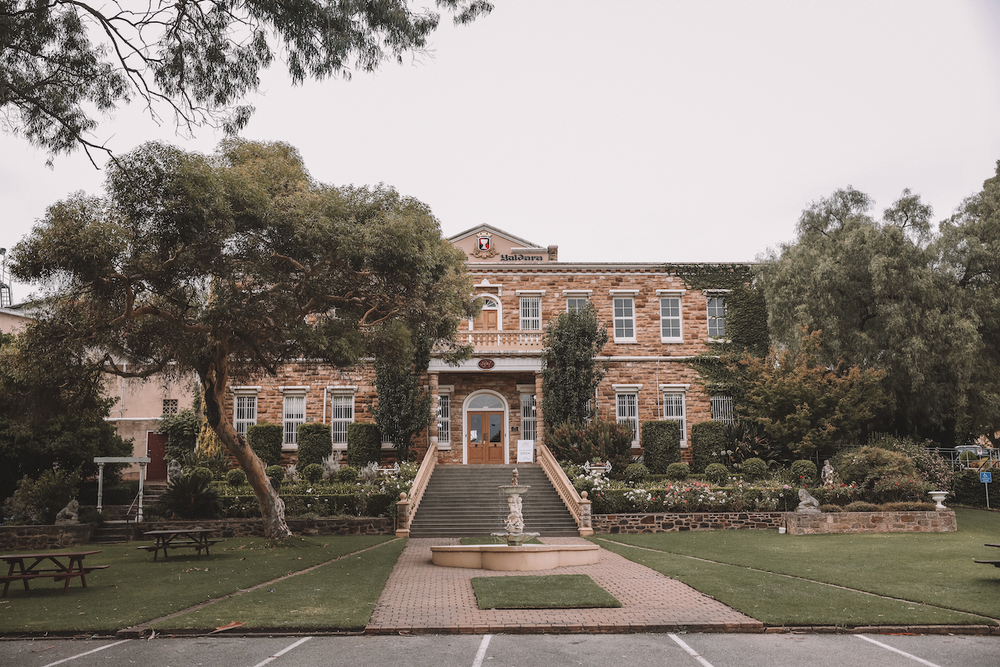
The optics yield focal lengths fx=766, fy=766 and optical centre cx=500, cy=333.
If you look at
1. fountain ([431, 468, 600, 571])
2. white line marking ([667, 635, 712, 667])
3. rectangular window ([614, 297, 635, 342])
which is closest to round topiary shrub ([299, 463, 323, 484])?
fountain ([431, 468, 600, 571])

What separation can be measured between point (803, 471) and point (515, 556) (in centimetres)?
1298

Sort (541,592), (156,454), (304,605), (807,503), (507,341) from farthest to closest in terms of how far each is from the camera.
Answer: (156,454) < (507,341) < (807,503) < (541,592) < (304,605)

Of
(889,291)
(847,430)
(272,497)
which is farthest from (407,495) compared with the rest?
(889,291)

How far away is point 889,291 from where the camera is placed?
24.6 m

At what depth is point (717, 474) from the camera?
79.8ft

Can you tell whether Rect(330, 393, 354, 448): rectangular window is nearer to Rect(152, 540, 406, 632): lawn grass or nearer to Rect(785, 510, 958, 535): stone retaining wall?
Rect(152, 540, 406, 632): lawn grass

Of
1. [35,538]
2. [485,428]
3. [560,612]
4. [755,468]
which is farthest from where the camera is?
[485,428]

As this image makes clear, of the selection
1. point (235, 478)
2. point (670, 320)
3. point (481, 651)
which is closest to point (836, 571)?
point (481, 651)

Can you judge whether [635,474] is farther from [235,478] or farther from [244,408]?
[244,408]

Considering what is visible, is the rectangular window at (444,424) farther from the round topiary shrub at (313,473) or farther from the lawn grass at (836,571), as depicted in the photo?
the lawn grass at (836,571)

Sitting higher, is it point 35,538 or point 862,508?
point 862,508

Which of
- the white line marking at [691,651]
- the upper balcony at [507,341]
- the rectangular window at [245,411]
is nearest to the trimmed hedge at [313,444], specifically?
the rectangular window at [245,411]

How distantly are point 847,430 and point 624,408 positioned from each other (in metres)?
7.95

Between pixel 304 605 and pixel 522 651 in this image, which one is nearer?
pixel 522 651
